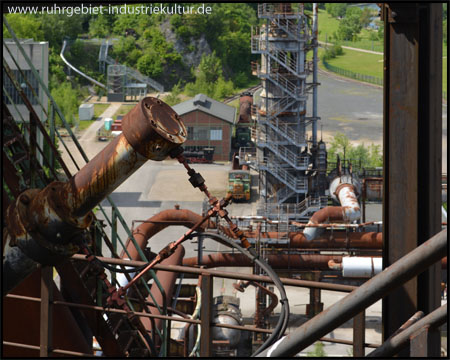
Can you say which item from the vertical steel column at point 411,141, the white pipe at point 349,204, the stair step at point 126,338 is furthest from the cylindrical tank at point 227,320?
the vertical steel column at point 411,141

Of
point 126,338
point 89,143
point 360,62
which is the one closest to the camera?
point 126,338

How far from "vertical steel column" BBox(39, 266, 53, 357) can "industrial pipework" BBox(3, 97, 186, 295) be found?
207 centimetres

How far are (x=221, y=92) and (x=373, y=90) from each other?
12016 mm

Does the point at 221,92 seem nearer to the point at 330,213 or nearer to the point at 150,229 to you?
the point at 330,213

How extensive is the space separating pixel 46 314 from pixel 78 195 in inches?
106

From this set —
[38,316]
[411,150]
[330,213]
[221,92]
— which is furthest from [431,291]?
[221,92]

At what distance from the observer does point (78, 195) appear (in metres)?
4.53

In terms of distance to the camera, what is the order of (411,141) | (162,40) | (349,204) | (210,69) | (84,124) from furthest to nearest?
1. (162,40)
2. (210,69)
3. (84,124)
4. (349,204)
5. (411,141)

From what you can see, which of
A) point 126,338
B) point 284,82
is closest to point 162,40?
point 284,82

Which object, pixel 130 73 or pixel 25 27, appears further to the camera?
pixel 130 73

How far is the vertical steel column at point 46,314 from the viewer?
6.91 m

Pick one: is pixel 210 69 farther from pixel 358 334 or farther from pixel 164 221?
pixel 358 334

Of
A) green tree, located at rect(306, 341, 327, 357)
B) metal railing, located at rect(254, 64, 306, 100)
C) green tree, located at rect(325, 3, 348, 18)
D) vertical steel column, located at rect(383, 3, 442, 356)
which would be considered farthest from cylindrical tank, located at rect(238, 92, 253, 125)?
green tree, located at rect(325, 3, 348, 18)

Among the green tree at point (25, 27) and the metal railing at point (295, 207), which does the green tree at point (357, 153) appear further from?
the green tree at point (25, 27)
